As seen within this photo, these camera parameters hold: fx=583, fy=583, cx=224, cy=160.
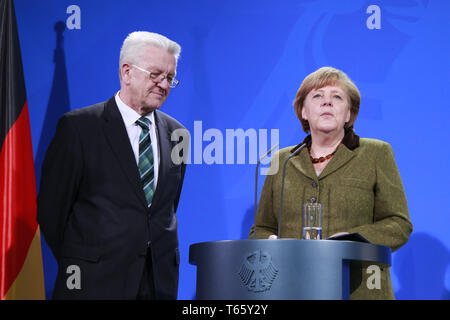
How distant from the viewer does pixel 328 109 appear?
9.20ft

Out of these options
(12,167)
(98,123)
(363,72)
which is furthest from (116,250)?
(363,72)

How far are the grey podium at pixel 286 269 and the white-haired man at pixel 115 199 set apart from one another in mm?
715

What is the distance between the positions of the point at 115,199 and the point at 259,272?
37.0 inches

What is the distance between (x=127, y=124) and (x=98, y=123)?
5.5 inches

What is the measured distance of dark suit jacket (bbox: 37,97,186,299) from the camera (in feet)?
8.34

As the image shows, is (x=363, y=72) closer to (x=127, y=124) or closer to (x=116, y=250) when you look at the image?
(x=127, y=124)

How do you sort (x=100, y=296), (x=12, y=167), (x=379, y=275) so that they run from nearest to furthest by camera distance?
(x=379, y=275) → (x=100, y=296) → (x=12, y=167)

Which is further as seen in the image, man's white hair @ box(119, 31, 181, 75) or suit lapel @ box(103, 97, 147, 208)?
man's white hair @ box(119, 31, 181, 75)

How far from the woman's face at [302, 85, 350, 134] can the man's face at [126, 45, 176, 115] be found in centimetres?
72

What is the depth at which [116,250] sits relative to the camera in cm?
256

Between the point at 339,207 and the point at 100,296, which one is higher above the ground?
the point at 339,207

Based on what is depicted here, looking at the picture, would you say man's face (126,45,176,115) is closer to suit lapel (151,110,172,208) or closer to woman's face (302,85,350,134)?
suit lapel (151,110,172,208)

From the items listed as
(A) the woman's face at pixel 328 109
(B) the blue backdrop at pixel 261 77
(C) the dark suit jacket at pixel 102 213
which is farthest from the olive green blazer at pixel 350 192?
(B) the blue backdrop at pixel 261 77

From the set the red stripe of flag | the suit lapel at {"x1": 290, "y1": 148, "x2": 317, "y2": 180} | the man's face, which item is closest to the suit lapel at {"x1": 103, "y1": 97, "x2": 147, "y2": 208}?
the man's face
